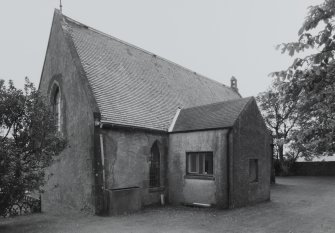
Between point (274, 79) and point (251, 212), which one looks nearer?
point (274, 79)

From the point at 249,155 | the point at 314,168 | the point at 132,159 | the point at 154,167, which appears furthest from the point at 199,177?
the point at 314,168

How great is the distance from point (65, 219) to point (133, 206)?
10.0 ft

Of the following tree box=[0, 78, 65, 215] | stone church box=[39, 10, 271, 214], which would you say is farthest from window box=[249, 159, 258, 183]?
tree box=[0, 78, 65, 215]

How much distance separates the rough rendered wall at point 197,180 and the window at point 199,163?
0.93 ft

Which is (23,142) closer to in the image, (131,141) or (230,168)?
(131,141)

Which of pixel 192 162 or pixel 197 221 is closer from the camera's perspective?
pixel 197 221

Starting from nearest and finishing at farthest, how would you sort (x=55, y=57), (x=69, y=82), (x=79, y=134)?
(x=79, y=134) → (x=69, y=82) → (x=55, y=57)

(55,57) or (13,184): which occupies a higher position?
(55,57)

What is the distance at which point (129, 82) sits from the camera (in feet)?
62.7

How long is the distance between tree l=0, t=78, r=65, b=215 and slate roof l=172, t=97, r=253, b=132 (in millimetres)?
7052

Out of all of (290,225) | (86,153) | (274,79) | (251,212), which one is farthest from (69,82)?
(274,79)

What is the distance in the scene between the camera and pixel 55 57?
18.8 m

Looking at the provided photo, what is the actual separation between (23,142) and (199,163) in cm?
894

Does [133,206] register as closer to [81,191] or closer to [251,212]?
[81,191]
